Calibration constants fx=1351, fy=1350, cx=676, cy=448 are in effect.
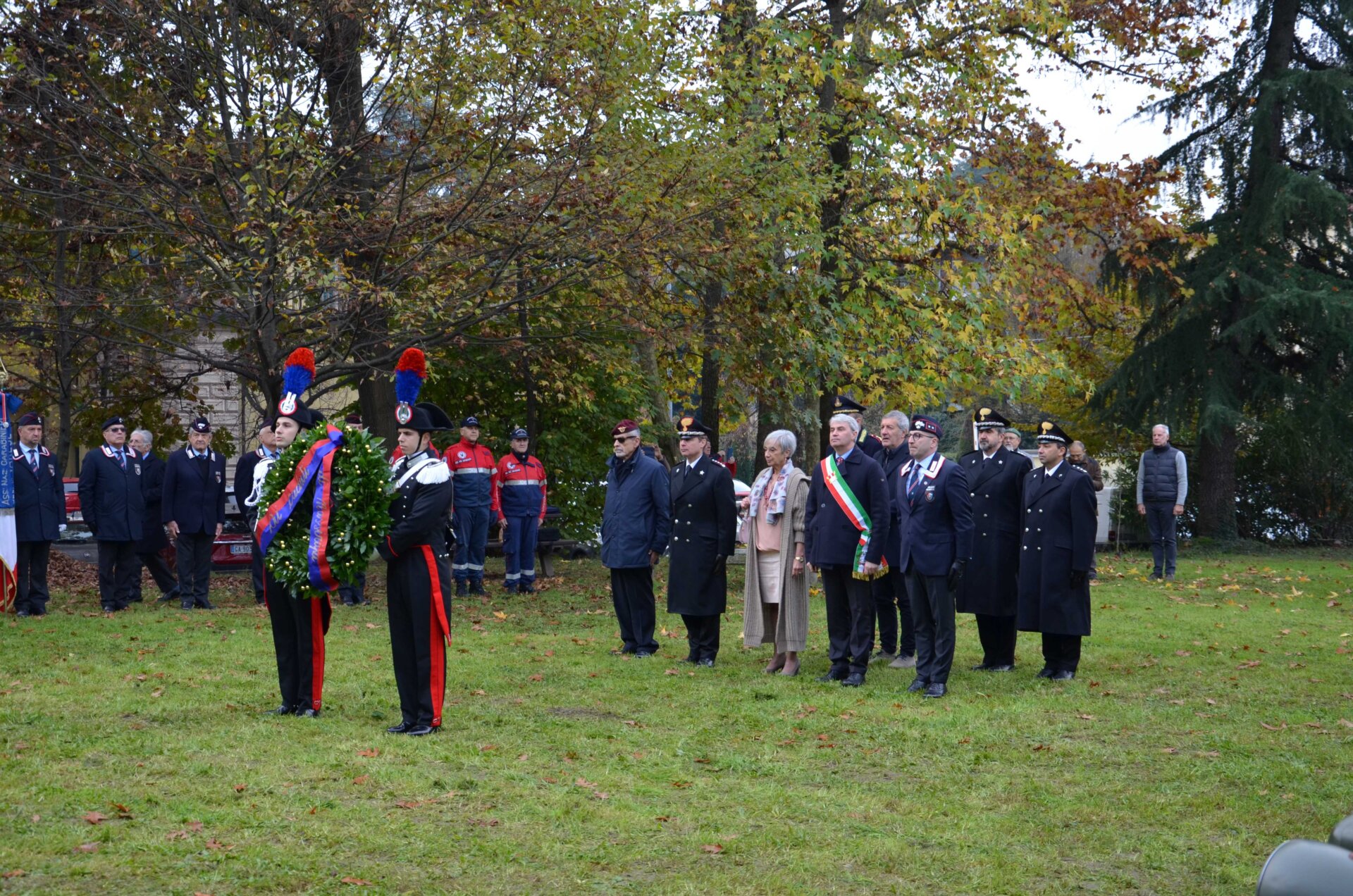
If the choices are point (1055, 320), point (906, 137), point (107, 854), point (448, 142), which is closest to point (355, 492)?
point (107, 854)

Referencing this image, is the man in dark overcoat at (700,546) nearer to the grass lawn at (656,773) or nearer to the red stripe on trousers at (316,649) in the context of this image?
the grass lawn at (656,773)

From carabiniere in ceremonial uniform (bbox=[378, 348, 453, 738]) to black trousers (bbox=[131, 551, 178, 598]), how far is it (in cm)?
820

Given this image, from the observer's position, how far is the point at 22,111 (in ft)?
48.5

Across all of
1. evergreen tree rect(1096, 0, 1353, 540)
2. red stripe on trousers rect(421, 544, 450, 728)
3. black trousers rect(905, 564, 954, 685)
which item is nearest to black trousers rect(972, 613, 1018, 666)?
black trousers rect(905, 564, 954, 685)

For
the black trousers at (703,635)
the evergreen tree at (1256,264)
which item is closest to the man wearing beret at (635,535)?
the black trousers at (703,635)

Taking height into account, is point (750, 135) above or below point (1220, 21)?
below

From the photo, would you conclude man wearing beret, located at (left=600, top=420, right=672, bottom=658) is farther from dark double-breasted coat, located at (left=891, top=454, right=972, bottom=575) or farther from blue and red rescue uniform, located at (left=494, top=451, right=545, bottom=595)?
blue and red rescue uniform, located at (left=494, top=451, right=545, bottom=595)

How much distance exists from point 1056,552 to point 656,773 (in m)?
4.44

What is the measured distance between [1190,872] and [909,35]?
16.4 metres

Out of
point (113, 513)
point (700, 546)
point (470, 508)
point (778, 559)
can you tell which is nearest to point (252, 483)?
point (113, 513)

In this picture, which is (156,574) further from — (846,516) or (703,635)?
(846,516)

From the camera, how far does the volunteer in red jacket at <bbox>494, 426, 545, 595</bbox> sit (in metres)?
16.7

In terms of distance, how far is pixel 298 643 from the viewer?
27.9 feet

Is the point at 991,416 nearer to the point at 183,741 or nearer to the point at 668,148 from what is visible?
the point at 183,741
